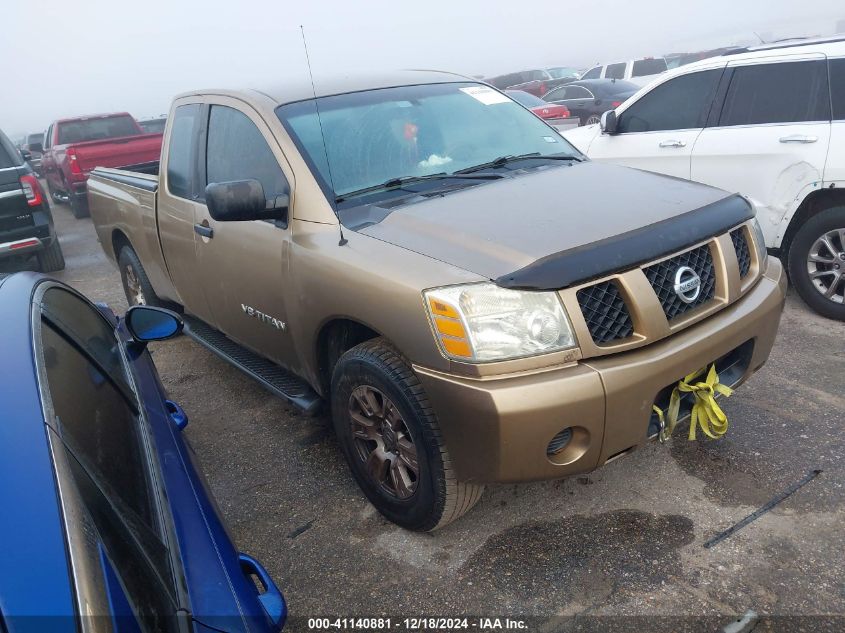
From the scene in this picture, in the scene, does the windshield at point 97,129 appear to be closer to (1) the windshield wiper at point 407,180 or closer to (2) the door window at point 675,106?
(2) the door window at point 675,106

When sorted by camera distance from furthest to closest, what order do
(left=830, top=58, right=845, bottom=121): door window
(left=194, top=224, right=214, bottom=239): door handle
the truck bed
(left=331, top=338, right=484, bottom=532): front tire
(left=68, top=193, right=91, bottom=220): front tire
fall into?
1. (left=68, top=193, right=91, bottom=220): front tire
2. the truck bed
3. (left=830, top=58, right=845, bottom=121): door window
4. (left=194, top=224, right=214, bottom=239): door handle
5. (left=331, top=338, right=484, bottom=532): front tire

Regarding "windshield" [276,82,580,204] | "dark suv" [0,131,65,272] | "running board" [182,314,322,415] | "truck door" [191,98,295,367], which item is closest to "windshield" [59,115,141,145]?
"dark suv" [0,131,65,272]

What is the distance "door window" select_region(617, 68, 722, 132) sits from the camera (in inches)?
207

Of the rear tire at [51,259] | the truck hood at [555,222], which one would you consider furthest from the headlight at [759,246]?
the rear tire at [51,259]

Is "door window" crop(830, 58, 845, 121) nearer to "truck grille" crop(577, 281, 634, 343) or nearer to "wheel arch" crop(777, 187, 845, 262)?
"wheel arch" crop(777, 187, 845, 262)

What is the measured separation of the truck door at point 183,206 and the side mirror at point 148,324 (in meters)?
1.27

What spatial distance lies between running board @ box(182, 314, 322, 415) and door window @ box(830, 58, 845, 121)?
3.86 meters

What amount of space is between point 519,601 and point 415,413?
2.49 ft

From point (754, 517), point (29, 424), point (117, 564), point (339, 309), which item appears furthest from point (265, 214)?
point (754, 517)

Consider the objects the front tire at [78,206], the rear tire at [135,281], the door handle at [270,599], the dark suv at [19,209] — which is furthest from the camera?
the front tire at [78,206]

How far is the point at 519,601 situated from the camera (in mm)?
2406

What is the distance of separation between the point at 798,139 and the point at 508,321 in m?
3.46

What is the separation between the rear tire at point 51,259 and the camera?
27.2 ft

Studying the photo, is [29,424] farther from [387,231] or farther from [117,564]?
[387,231]
